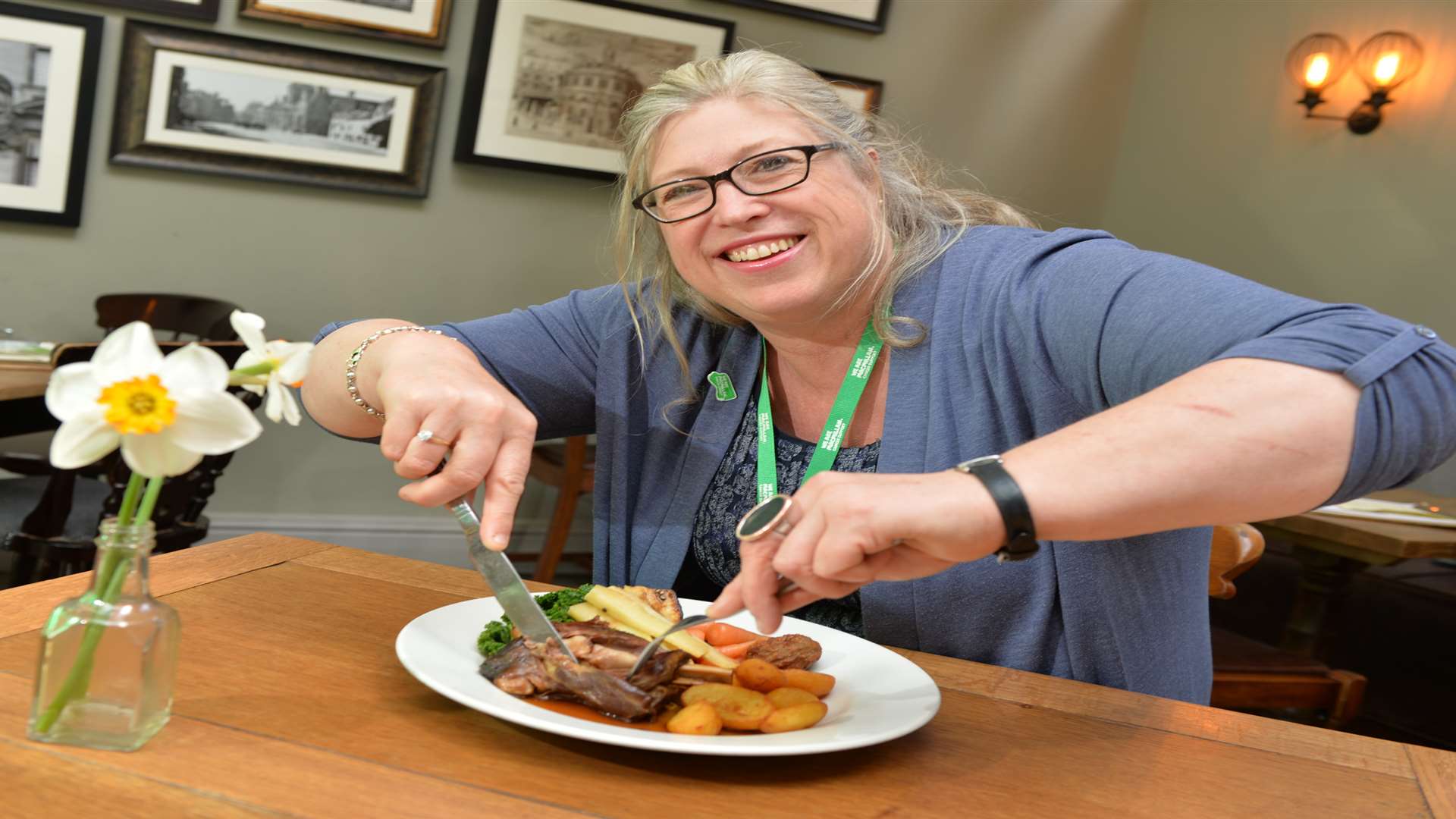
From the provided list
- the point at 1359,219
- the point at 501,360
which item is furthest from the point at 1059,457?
the point at 1359,219

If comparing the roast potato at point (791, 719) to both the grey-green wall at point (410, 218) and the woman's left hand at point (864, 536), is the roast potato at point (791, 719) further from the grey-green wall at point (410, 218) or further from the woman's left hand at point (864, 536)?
the grey-green wall at point (410, 218)

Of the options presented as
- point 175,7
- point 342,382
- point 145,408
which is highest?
point 175,7

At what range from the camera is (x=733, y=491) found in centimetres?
167

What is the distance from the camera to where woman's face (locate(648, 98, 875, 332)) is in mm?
1560

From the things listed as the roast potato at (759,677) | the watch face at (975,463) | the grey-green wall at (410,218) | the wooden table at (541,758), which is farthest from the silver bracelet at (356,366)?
the grey-green wall at (410,218)

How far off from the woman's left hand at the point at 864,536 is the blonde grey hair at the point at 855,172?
2.07ft

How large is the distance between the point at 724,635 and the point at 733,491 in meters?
0.49

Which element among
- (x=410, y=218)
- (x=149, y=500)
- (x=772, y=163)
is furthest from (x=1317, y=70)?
(x=149, y=500)

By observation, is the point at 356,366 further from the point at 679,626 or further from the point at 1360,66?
the point at 1360,66

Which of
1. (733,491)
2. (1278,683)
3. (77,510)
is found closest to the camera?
(733,491)

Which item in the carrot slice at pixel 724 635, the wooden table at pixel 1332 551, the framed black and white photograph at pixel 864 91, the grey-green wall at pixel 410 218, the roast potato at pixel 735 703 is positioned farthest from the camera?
the framed black and white photograph at pixel 864 91

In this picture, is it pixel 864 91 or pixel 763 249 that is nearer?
pixel 763 249

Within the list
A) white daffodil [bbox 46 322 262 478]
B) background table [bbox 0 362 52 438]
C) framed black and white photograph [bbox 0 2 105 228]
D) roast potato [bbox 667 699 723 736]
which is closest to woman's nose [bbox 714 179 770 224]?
roast potato [bbox 667 699 723 736]

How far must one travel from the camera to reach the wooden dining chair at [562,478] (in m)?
3.96
